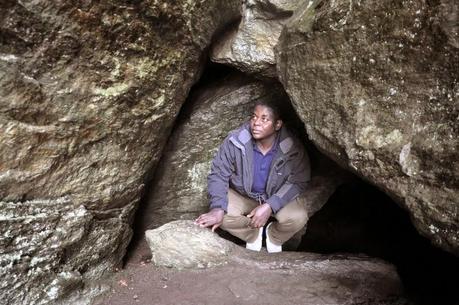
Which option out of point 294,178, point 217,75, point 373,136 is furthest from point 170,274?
point 217,75

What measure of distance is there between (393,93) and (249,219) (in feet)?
9.62

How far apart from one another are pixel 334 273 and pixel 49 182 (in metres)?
3.28

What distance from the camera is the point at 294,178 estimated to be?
5367 mm

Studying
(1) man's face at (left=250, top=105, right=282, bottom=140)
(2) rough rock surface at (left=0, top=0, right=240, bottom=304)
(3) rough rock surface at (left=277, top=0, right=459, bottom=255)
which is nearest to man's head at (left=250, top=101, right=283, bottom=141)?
(1) man's face at (left=250, top=105, right=282, bottom=140)

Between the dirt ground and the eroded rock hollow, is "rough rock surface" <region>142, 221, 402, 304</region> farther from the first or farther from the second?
the eroded rock hollow

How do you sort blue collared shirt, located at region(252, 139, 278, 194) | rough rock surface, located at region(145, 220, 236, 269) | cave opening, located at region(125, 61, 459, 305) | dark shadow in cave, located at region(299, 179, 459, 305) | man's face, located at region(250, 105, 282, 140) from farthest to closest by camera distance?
dark shadow in cave, located at region(299, 179, 459, 305) → cave opening, located at region(125, 61, 459, 305) → blue collared shirt, located at region(252, 139, 278, 194) → man's face, located at region(250, 105, 282, 140) → rough rock surface, located at region(145, 220, 236, 269)

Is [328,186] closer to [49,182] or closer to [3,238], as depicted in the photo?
[49,182]

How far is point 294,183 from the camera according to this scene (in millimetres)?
5375

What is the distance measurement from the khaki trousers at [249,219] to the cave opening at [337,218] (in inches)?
21.3

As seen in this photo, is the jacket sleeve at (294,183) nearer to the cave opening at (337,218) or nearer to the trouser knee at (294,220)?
the trouser knee at (294,220)

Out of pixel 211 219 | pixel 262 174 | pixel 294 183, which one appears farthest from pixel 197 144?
pixel 294 183

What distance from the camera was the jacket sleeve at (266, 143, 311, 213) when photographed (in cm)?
529

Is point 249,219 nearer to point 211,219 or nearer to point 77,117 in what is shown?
point 211,219

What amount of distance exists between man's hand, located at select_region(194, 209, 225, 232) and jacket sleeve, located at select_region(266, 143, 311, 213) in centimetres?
73
